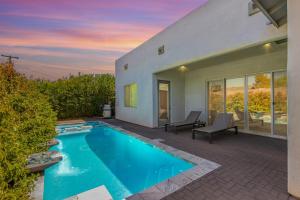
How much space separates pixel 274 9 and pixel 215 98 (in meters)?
5.71

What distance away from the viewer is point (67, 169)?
4.59 m

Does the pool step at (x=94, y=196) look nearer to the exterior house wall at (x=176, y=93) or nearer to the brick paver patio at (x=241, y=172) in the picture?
the brick paver patio at (x=241, y=172)

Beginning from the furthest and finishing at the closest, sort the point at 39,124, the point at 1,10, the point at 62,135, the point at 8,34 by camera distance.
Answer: the point at 62,135
the point at 8,34
the point at 1,10
the point at 39,124

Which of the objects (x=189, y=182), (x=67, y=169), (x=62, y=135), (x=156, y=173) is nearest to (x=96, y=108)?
(x=62, y=135)

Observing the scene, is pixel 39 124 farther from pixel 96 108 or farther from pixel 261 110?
pixel 96 108

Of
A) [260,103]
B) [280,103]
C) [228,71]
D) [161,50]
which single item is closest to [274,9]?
[280,103]

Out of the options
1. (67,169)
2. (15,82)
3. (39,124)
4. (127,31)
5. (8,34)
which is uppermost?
(127,31)

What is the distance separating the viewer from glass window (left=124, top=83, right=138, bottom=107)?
36.7 feet

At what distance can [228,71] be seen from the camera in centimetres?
809

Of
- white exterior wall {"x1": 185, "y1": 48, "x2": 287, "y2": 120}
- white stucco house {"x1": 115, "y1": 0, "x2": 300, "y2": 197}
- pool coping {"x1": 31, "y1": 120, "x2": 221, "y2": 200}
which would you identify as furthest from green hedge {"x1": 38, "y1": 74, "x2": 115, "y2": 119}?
pool coping {"x1": 31, "y1": 120, "x2": 221, "y2": 200}

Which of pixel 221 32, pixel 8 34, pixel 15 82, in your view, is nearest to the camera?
pixel 221 32

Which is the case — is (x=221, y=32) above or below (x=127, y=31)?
below

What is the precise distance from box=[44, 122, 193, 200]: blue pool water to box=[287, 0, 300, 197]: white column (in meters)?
2.07

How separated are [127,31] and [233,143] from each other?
8.48 m
